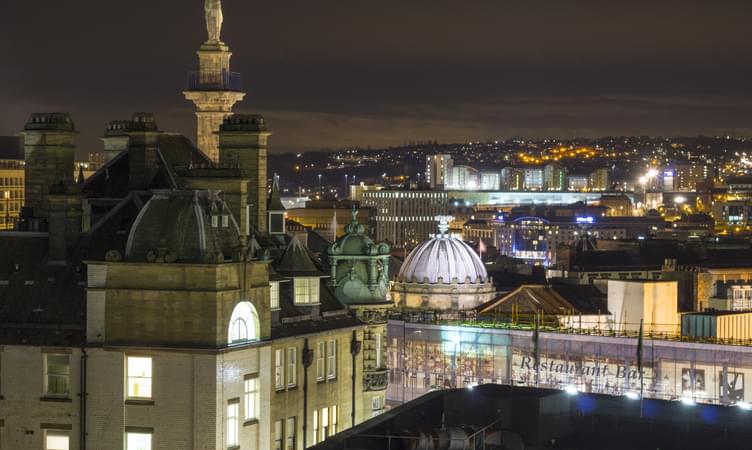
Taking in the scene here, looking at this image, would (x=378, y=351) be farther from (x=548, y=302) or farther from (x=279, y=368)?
(x=548, y=302)

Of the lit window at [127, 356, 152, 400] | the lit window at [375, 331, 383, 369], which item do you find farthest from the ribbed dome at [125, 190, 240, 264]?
the lit window at [375, 331, 383, 369]

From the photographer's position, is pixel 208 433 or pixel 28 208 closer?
pixel 208 433

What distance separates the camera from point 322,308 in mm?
74500

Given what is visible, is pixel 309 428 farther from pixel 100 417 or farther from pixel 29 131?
pixel 29 131

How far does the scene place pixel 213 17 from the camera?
316 feet

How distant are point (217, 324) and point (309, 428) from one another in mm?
9670

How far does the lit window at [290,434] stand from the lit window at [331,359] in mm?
3720

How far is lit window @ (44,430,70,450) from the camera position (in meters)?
64.6

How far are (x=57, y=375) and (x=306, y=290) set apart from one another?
38.0ft

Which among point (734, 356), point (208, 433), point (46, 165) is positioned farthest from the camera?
point (734, 356)

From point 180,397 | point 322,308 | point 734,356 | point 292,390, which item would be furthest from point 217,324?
point 734,356

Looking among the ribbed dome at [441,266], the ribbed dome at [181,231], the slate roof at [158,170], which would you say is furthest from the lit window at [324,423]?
the ribbed dome at [441,266]

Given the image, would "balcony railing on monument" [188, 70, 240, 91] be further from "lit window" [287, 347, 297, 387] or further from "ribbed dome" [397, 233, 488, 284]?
"ribbed dome" [397, 233, 488, 284]

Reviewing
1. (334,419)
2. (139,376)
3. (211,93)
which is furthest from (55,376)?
(211,93)
